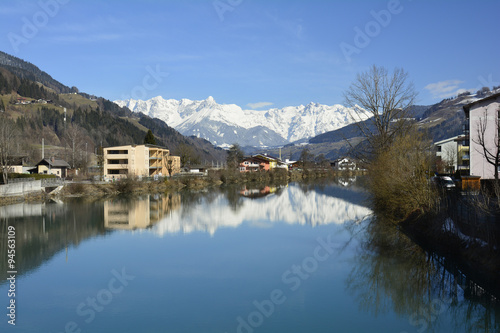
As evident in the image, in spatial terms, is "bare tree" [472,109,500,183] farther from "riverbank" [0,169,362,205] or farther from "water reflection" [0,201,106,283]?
"riverbank" [0,169,362,205]

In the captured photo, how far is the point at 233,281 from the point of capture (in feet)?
48.6

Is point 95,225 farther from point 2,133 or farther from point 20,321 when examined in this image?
point 2,133

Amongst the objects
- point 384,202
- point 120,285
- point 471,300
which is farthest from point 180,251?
point 384,202

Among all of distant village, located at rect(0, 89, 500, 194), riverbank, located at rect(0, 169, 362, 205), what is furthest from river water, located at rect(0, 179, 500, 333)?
distant village, located at rect(0, 89, 500, 194)

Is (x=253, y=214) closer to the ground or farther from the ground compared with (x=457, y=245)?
closer to the ground

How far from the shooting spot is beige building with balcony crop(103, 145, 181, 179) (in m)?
70.7

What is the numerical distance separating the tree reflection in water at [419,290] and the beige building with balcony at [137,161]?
52.6m

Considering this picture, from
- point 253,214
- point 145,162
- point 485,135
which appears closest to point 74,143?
point 145,162

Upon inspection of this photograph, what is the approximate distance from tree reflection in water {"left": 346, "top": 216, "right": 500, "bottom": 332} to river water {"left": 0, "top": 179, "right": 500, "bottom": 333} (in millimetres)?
38

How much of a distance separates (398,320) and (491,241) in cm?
450

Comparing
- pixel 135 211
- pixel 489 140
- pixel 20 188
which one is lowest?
pixel 135 211

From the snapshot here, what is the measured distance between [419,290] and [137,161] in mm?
65384

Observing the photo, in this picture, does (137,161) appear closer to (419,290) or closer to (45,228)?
(45,228)

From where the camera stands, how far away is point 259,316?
459 inches
